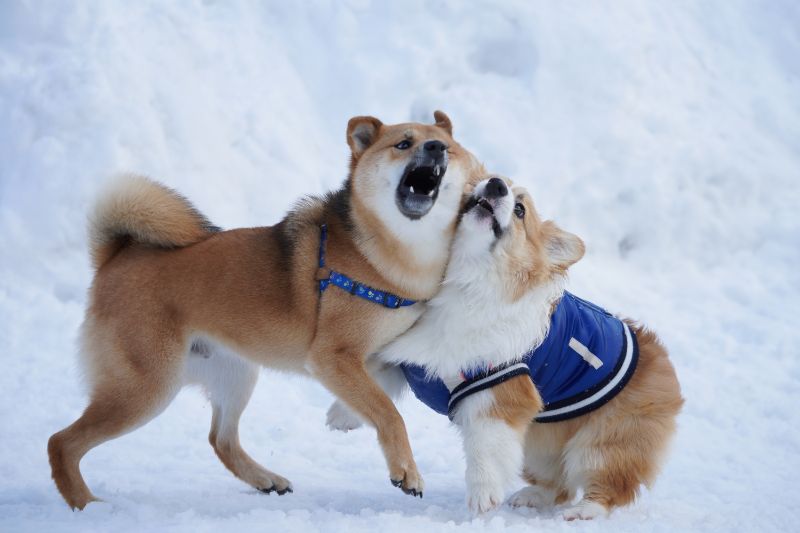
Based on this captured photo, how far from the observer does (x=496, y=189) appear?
341 cm

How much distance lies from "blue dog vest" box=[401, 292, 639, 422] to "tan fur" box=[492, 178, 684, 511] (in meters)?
0.09

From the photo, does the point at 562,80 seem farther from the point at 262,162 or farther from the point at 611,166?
the point at 262,162

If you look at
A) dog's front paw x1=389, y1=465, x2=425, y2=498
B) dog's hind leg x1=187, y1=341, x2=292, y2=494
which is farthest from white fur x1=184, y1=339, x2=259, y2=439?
dog's front paw x1=389, y1=465, x2=425, y2=498

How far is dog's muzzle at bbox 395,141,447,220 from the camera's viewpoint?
3334 mm

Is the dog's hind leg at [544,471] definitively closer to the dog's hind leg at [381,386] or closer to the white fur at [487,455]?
the white fur at [487,455]

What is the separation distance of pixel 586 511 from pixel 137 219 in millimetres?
2516

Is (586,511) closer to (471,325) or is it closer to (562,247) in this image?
(471,325)

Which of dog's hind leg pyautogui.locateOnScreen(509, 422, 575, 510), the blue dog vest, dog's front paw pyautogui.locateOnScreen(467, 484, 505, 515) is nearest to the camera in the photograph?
dog's front paw pyautogui.locateOnScreen(467, 484, 505, 515)

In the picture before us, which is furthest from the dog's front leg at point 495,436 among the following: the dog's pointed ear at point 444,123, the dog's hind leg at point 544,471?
the dog's pointed ear at point 444,123

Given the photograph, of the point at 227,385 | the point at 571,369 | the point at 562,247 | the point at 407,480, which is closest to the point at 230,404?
the point at 227,385

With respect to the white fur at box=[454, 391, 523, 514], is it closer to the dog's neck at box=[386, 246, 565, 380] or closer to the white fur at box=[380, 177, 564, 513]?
the white fur at box=[380, 177, 564, 513]

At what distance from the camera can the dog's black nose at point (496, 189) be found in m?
3.41

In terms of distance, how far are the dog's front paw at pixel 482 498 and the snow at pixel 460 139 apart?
6 centimetres

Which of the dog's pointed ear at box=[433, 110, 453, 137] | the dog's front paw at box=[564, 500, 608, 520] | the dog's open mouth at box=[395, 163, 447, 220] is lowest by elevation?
the dog's front paw at box=[564, 500, 608, 520]
